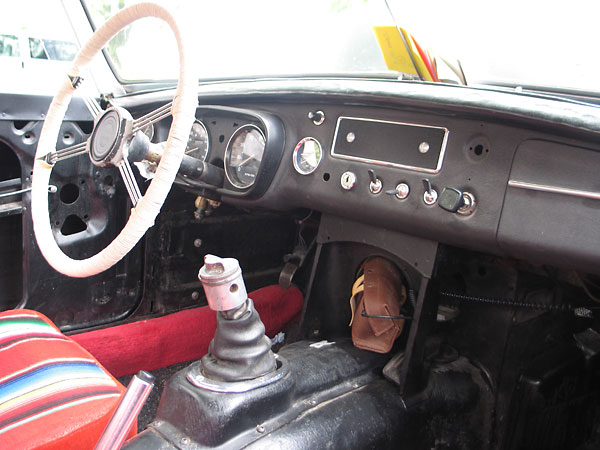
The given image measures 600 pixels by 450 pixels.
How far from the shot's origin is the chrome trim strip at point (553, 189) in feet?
2.93

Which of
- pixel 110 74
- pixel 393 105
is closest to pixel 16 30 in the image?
pixel 110 74

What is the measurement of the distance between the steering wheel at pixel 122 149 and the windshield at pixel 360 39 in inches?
5.4

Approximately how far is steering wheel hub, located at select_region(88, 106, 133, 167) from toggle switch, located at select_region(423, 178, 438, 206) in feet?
2.02

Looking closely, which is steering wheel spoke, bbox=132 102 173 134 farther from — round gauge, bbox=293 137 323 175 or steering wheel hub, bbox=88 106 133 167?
round gauge, bbox=293 137 323 175

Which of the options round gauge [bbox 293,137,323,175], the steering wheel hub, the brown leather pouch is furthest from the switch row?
the steering wheel hub

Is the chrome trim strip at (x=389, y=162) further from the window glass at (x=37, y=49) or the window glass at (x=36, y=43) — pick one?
the window glass at (x=37, y=49)

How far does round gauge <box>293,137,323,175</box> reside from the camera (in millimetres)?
1341

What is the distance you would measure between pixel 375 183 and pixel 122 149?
56 centimetres

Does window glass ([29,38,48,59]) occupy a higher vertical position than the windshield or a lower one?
lower

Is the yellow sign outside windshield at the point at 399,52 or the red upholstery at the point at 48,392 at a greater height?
the yellow sign outside windshield at the point at 399,52

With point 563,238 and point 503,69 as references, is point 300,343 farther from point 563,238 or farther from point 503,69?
point 503,69

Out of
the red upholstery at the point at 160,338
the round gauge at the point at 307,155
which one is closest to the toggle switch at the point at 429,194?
the round gauge at the point at 307,155

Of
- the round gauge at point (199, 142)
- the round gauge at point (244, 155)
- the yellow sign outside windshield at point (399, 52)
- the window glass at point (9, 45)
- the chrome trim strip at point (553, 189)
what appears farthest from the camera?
the window glass at point (9, 45)

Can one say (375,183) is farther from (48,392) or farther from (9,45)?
(9,45)
